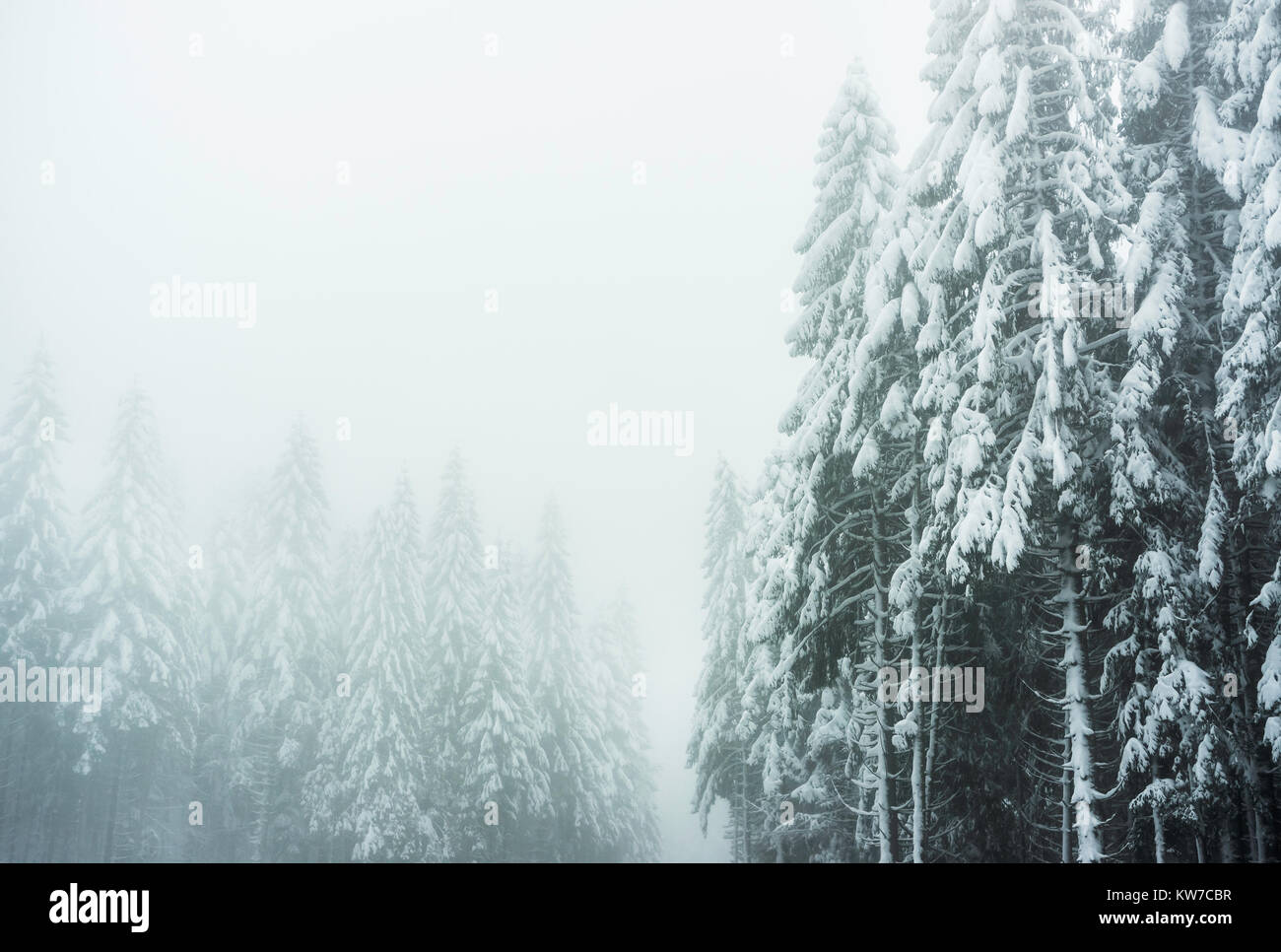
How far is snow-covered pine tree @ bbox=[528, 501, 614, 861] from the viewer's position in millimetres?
35625

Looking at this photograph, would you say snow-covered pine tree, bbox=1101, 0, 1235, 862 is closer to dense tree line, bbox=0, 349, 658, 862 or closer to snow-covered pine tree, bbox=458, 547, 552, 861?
snow-covered pine tree, bbox=458, 547, 552, 861

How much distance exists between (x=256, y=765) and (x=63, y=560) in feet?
29.9

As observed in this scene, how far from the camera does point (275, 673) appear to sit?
31156 mm

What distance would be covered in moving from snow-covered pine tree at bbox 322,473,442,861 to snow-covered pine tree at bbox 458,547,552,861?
1570 mm

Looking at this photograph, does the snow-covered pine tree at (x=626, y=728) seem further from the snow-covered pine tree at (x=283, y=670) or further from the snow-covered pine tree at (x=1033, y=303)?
the snow-covered pine tree at (x=1033, y=303)

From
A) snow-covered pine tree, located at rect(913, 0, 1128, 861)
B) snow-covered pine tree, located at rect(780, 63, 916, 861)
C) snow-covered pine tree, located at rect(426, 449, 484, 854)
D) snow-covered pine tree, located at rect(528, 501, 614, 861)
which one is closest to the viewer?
snow-covered pine tree, located at rect(913, 0, 1128, 861)

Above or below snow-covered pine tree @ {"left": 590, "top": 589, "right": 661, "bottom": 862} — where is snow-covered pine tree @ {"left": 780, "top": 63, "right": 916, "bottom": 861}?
above

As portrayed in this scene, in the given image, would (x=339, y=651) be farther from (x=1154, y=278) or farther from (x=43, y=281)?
(x=1154, y=278)

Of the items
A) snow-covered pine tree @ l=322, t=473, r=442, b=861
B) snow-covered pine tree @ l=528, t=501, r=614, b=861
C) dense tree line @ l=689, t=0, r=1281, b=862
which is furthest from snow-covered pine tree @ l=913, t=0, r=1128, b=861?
snow-covered pine tree @ l=528, t=501, r=614, b=861

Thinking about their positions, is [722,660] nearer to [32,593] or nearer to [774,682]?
[774,682]

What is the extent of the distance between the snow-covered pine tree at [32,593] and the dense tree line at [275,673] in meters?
0.06

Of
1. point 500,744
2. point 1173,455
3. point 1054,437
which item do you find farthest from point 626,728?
point 1054,437
